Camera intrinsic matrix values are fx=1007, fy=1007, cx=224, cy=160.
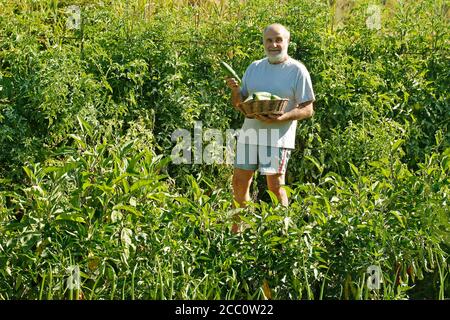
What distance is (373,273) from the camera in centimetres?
452

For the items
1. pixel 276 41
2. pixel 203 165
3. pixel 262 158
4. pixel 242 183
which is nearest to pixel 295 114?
pixel 262 158

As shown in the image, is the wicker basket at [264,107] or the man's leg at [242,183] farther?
the man's leg at [242,183]

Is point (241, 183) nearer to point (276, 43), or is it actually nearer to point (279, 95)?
point (279, 95)

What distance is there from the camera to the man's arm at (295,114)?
226 inches

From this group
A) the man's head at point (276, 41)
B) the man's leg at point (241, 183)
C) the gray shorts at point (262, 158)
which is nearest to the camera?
the man's head at point (276, 41)

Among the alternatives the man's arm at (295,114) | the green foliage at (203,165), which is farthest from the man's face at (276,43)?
the green foliage at (203,165)

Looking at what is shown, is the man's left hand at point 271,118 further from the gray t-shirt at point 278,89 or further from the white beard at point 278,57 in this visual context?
the white beard at point 278,57

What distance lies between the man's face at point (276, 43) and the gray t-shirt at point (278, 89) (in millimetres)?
59

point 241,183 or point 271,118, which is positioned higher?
point 271,118

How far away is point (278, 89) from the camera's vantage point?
591 cm

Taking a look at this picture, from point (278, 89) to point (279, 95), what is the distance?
0.04 meters

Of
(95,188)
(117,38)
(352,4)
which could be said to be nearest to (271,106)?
(95,188)
